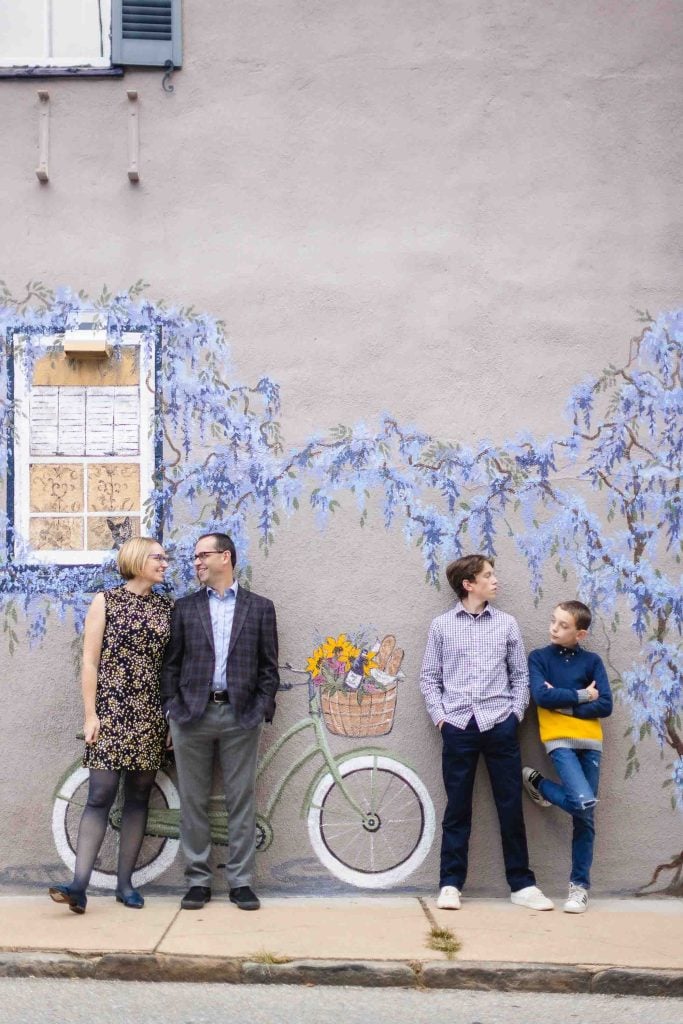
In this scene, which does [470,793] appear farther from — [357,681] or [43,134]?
[43,134]

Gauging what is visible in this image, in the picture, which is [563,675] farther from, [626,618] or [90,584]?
[90,584]

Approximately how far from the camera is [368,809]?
6.79m

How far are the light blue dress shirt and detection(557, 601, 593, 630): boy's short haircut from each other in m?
1.86

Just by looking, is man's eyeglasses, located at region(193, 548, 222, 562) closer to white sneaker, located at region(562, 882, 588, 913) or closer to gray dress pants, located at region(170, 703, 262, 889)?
gray dress pants, located at region(170, 703, 262, 889)

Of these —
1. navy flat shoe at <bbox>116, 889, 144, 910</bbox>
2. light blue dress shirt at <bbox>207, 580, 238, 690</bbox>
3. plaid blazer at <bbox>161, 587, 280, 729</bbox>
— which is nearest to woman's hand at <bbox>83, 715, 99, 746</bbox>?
plaid blazer at <bbox>161, 587, 280, 729</bbox>

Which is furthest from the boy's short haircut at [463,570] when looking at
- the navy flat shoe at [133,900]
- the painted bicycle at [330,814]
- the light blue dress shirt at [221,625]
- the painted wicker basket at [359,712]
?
the navy flat shoe at [133,900]

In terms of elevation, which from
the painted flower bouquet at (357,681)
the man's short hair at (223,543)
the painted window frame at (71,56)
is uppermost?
the painted window frame at (71,56)

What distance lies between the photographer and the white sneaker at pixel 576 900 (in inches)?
250

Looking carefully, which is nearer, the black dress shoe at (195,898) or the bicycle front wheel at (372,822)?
the black dress shoe at (195,898)

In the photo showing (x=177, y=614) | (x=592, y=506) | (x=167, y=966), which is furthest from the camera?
(x=592, y=506)

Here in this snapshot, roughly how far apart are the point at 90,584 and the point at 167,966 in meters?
2.32

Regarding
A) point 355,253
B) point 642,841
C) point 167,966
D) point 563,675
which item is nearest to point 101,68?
point 355,253

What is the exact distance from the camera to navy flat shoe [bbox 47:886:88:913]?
6059 mm

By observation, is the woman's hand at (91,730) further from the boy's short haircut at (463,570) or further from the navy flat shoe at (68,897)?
the boy's short haircut at (463,570)
